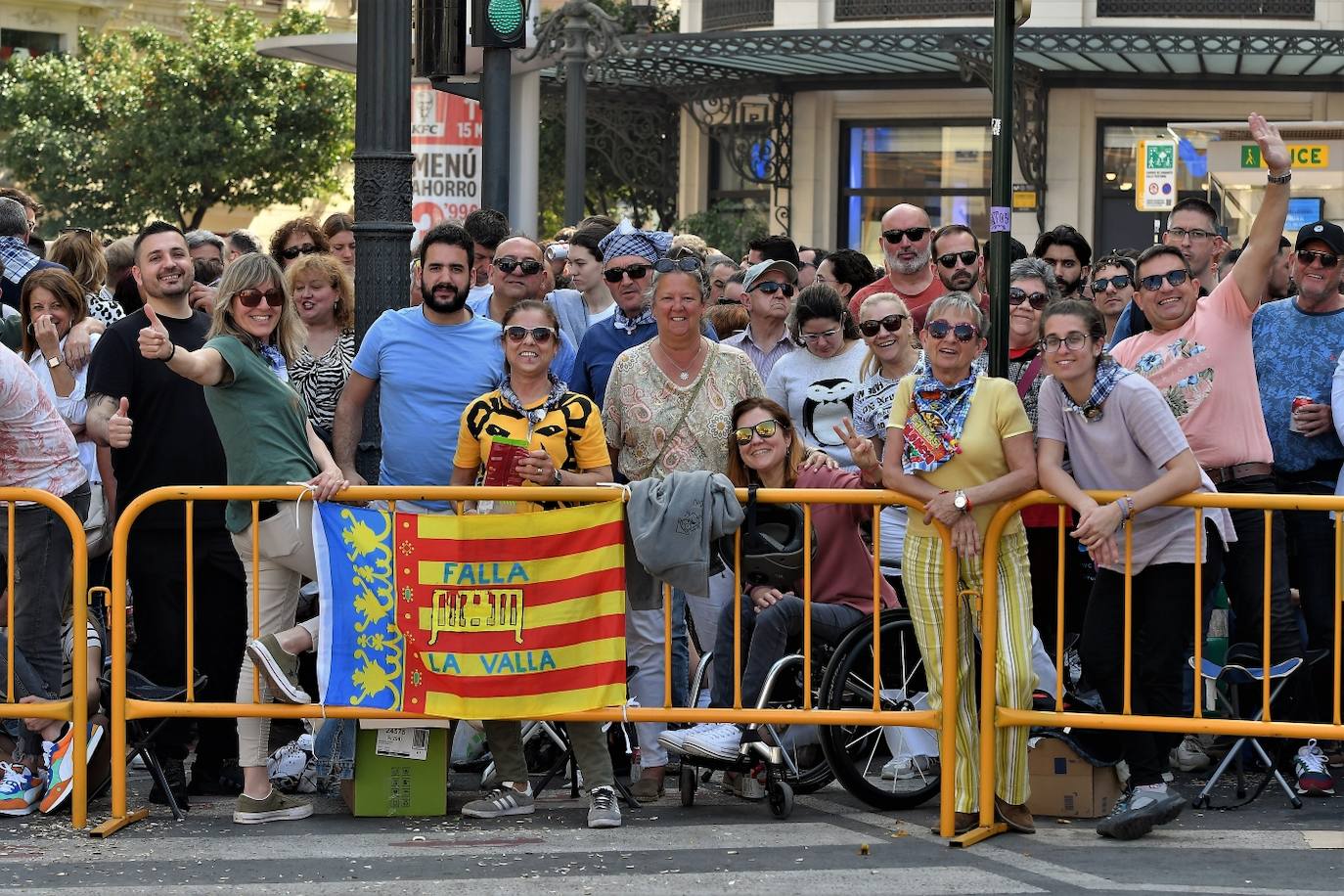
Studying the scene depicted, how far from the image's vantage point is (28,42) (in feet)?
132

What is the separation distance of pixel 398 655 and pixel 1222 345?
10.9 ft

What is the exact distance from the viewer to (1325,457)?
8.19 m

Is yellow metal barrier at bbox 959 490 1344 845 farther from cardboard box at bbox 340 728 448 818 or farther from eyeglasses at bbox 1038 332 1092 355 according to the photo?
cardboard box at bbox 340 728 448 818

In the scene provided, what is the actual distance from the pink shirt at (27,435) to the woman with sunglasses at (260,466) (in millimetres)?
614

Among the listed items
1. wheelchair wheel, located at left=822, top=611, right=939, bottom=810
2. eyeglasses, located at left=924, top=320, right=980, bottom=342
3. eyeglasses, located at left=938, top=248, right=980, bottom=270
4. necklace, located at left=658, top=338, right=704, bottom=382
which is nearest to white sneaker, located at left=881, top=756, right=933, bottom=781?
wheelchair wheel, located at left=822, top=611, right=939, bottom=810

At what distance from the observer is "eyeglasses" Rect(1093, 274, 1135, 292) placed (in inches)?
349

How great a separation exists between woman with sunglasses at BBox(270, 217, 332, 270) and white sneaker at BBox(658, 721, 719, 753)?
3659mm

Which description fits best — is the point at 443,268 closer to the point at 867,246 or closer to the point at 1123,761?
the point at 1123,761

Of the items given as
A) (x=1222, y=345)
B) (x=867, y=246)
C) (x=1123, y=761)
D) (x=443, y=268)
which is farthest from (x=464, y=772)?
(x=867, y=246)

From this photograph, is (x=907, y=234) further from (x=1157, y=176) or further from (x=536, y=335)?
(x=1157, y=176)

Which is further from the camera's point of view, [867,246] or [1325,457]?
[867,246]

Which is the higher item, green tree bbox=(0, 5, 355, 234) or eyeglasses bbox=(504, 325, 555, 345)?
green tree bbox=(0, 5, 355, 234)

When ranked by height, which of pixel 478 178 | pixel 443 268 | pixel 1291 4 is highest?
pixel 1291 4

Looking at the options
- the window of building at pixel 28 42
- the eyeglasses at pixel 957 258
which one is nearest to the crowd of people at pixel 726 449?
the eyeglasses at pixel 957 258
